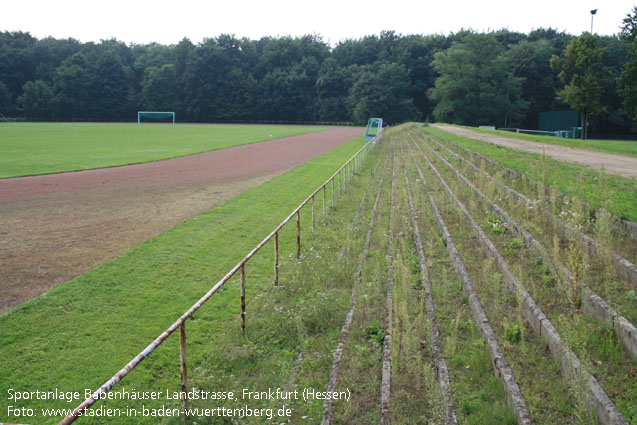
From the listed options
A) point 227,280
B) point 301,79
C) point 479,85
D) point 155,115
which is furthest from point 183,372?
point 301,79

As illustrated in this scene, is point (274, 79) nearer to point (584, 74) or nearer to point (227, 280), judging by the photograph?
point (584, 74)

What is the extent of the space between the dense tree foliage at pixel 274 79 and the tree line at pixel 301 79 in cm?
22

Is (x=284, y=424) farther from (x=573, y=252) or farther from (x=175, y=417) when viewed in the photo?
(x=573, y=252)

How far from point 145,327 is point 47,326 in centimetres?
131

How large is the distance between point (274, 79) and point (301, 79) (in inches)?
226

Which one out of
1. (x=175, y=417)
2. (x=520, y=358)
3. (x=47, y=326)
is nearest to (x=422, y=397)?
(x=520, y=358)

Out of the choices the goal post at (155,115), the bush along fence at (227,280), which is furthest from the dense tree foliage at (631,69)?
the goal post at (155,115)

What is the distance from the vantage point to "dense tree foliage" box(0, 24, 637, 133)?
74562 millimetres

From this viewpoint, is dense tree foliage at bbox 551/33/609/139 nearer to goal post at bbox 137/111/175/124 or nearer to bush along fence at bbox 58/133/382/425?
bush along fence at bbox 58/133/382/425

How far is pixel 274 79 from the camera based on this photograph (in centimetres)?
9662

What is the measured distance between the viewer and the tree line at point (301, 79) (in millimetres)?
70062

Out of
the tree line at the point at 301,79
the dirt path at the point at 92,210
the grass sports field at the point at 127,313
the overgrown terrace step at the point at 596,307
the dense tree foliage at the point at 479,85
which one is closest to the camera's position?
the overgrown terrace step at the point at 596,307

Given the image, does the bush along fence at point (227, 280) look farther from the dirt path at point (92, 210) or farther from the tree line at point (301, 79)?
the tree line at point (301, 79)

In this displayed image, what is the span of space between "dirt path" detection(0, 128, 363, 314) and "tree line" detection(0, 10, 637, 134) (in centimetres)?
5595
